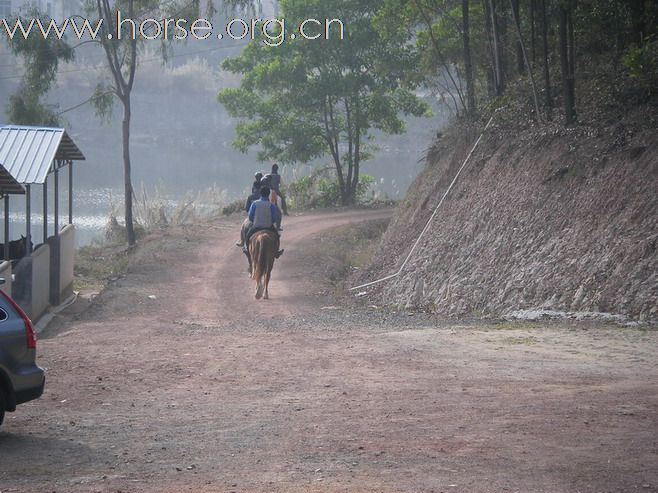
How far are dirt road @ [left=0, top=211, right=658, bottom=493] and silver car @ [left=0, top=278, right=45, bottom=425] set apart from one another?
1.08ft

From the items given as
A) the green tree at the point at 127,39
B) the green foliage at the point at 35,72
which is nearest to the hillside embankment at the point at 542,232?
the green tree at the point at 127,39

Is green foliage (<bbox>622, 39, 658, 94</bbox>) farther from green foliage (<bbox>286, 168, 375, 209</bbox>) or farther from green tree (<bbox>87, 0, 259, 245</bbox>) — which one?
green foliage (<bbox>286, 168, 375, 209</bbox>)

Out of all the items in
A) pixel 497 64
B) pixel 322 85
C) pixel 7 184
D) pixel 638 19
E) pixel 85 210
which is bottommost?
pixel 85 210

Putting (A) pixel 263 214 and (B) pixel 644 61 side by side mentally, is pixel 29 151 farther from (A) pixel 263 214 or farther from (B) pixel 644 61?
(B) pixel 644 61

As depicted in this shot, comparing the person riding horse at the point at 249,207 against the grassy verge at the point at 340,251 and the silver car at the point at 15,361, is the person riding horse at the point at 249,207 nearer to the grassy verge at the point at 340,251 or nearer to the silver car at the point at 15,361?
the grassy verge at the point at 340,251

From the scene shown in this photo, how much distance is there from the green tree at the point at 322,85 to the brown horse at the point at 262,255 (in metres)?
19.2

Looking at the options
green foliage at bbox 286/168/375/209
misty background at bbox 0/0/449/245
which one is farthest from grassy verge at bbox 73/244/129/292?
misty background at bbox 0/0/449/245

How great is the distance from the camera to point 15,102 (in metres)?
31.3

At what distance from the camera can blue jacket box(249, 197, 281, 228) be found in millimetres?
19484

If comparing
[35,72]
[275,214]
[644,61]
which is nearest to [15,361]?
[644,61]

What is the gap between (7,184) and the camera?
1477 centimetres

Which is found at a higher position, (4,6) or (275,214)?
(4,6)

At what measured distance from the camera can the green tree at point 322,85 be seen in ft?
124

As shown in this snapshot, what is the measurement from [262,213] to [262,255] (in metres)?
0.91
